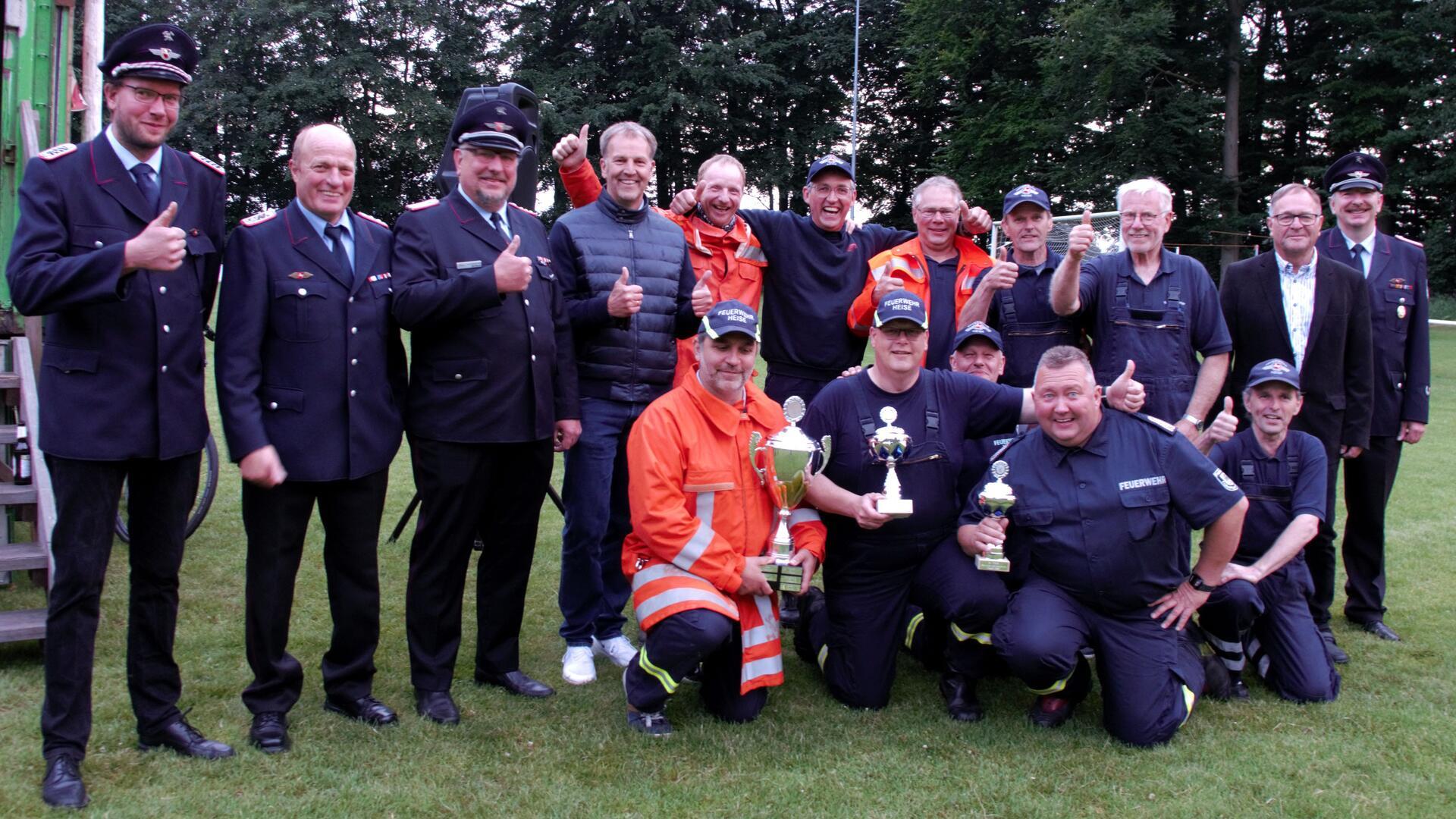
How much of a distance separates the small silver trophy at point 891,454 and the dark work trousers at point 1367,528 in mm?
2513

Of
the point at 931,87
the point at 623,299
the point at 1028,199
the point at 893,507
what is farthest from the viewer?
the point at 931,87

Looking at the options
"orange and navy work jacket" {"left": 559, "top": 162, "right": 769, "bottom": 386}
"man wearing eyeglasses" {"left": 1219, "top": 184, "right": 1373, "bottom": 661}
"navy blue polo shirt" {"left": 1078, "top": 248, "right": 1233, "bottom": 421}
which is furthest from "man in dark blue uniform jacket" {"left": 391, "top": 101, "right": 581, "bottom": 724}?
"man wearing eyeglasses" {"left": 1219, "top": 184, "right": 1373, "bottom": 661}

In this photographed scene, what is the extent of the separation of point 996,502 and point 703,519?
3.60ft

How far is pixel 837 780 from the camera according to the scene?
3678mm

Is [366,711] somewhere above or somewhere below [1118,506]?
below

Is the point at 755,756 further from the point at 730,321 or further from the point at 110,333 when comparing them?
the point at 110,333

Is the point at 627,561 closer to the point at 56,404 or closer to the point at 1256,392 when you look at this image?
the point at 56,404

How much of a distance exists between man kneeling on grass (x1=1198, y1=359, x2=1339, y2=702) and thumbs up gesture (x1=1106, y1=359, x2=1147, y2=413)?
0.60 meters

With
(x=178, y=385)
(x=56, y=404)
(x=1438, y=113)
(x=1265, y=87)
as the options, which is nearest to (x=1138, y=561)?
(x=178, y=385)

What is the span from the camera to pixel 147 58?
3271 mm

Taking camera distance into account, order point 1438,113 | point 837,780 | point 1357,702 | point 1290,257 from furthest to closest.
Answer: point 1438,113 → point 1290,257 → point 1357,702 → point 837,780

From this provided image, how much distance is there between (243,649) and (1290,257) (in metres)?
5.06

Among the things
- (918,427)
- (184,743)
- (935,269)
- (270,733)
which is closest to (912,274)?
(935,269)

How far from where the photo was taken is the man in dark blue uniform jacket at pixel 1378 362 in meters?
5.37
